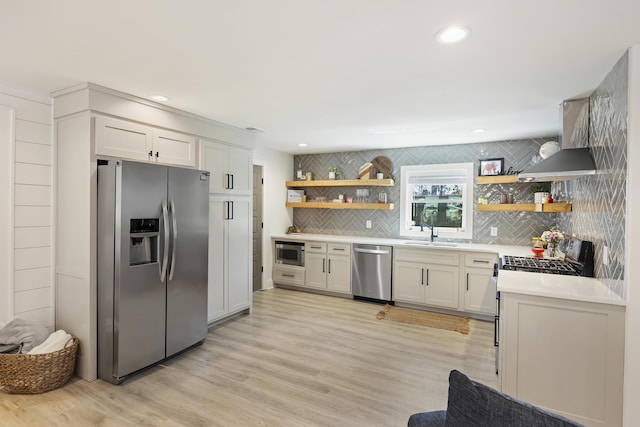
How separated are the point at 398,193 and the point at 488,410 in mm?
4589

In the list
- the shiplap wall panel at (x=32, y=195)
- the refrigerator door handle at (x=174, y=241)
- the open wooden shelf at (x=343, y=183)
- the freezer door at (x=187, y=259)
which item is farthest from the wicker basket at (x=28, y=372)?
the open wooden shelf at (x=343, y=183)

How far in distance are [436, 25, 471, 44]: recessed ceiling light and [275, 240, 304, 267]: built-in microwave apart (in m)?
4.01

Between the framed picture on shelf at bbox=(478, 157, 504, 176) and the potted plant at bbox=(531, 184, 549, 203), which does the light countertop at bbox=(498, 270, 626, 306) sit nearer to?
the potted plant at bbox=(531, 184, 549, 203)

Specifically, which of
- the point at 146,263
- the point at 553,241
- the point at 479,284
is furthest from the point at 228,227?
the point at 553,241

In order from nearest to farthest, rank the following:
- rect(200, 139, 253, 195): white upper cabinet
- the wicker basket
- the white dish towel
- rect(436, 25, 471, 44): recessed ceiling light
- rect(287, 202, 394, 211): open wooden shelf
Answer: rect(436, 25, 471, 44): recessed ceiling light < the wicker basket < the white dish towel < rect(200, 139, 253, 195): white upper cabinet < rect(287, 202, 394, 211): open wooden shelf

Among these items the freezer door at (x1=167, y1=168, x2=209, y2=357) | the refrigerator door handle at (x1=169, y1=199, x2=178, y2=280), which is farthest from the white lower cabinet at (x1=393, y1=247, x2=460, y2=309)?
the refrigerator door handle at (x1=169, y1=199, x2=178, y2=280)

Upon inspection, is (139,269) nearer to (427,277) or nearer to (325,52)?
(325,52)

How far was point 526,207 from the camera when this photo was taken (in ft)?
14.1

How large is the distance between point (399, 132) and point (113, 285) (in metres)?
3.43

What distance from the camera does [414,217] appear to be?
5324mm

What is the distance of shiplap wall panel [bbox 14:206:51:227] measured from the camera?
2768mm

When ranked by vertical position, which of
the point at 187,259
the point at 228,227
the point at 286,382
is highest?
the point at 228,227

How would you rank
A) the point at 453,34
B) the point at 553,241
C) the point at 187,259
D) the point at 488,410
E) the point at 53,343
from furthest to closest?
the point at 553,241 < the point at 187,259 < the point at 53,343 < the point at 453,34 < the point at 488,410

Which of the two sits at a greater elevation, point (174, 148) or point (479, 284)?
point (174, 148)
